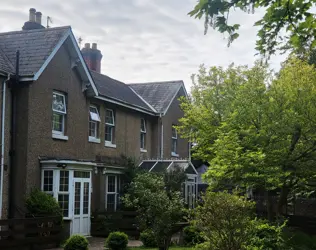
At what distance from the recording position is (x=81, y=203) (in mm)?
21125

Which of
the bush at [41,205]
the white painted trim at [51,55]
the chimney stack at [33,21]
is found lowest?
the bush at [41,205]

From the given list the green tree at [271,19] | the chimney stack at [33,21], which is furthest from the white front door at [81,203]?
the green tree at [271,19]

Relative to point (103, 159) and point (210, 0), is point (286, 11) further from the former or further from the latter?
point (103, 159)

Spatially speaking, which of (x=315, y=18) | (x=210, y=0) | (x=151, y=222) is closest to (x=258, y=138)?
(x=151, y=222)

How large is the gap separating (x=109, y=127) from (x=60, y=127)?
4.67 metres

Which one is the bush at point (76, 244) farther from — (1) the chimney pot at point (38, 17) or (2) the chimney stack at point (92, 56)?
(2) the chimney stack at point (92, 56)

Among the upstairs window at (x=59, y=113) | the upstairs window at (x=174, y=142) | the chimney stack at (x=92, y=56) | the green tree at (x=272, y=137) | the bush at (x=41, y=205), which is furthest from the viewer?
the upstairs window at (x=174, y=142)

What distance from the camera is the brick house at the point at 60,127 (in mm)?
18578

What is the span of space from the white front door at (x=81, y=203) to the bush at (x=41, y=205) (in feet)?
6.97

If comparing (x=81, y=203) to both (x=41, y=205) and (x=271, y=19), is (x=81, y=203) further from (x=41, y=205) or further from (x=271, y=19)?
(x=271, y=19)

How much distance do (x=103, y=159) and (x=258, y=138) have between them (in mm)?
9583

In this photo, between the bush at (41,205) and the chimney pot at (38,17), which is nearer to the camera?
the bush at (41,205)

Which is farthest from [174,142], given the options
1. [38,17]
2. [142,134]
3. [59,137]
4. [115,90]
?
[59,137]

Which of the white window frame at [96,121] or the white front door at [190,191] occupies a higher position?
the white window frame at [96,121]
